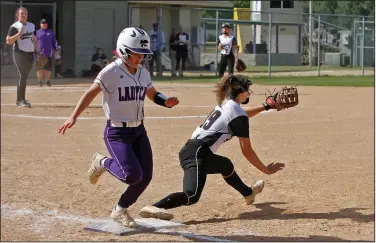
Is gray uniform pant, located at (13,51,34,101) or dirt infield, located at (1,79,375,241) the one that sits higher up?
gray uniform pant, located at (13,51,34,101)

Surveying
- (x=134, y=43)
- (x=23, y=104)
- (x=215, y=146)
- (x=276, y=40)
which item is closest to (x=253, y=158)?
(x=215, y=146)

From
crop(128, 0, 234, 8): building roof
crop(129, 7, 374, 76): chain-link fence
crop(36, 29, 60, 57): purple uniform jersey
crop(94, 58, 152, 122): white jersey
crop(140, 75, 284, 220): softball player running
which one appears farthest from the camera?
crop(128, 0, 234, 8): building roof

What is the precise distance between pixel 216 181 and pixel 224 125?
2.05 metres

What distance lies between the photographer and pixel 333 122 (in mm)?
15117

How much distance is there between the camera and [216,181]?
9.88 meters

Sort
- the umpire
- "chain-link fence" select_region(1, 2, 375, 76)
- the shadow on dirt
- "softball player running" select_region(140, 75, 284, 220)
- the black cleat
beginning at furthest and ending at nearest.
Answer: "chain-link fence" select_region(1, 2, 375, 76) < the umpire < the black cleat < the shadow on dirt < "softball player running" select_region(140, 75, 284, 220)

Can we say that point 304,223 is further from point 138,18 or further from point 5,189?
point 138,18

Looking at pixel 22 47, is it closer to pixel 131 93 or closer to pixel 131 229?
pixel 131 93

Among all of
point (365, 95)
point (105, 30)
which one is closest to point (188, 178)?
point (365, 95)

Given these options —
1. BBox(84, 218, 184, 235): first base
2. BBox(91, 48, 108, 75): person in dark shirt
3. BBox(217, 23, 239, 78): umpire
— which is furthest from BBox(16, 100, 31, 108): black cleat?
BBox(91, 48, 108, 75): person in dark shirt

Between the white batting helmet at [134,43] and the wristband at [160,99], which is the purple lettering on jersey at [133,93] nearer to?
the white batting helmet at [134,43]

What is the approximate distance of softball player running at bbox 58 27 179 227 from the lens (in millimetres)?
7359

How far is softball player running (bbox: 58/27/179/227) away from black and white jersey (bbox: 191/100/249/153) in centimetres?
73

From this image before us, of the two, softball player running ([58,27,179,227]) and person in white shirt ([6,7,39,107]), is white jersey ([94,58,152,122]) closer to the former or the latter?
softball player running ([58,27,179,227])
